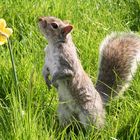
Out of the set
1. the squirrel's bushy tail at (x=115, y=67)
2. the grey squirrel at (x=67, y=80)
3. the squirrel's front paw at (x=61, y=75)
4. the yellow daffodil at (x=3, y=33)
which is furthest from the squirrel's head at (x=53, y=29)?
the yellow daffodil at (x=3, y=33)

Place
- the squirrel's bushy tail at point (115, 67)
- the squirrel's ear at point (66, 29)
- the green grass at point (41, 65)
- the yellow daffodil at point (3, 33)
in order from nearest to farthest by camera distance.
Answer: the yellow daffodil at point (3, 33) → the green grass at point (41, 65) → the squirrel's ear at point (66, 29) → the squirrel's bushy tail at point (115, 67)

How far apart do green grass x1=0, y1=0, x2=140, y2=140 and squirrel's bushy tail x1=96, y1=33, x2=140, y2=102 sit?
63 mm

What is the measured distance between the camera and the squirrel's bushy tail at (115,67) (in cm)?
334

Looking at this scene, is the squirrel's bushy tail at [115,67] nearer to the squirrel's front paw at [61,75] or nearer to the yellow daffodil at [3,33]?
the squirrel's front paw at [61,75]

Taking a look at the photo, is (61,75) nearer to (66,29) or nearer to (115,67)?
(66,29)

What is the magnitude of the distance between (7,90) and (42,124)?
0.48 meters

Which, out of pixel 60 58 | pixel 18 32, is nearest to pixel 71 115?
pixel 60 58

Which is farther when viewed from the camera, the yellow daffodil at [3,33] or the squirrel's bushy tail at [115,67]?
the squirrel's bushy tail at [115,67]

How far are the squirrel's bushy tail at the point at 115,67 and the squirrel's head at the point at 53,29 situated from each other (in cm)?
39

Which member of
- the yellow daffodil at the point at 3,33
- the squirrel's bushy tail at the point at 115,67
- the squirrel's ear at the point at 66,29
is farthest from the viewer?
the squirrel's bushy tail at the point at 115,67

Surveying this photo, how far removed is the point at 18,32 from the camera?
4070 mm

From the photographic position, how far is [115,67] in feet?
11.1

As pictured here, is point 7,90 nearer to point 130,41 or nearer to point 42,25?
point 42,25

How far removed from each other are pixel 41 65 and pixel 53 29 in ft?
1.52
